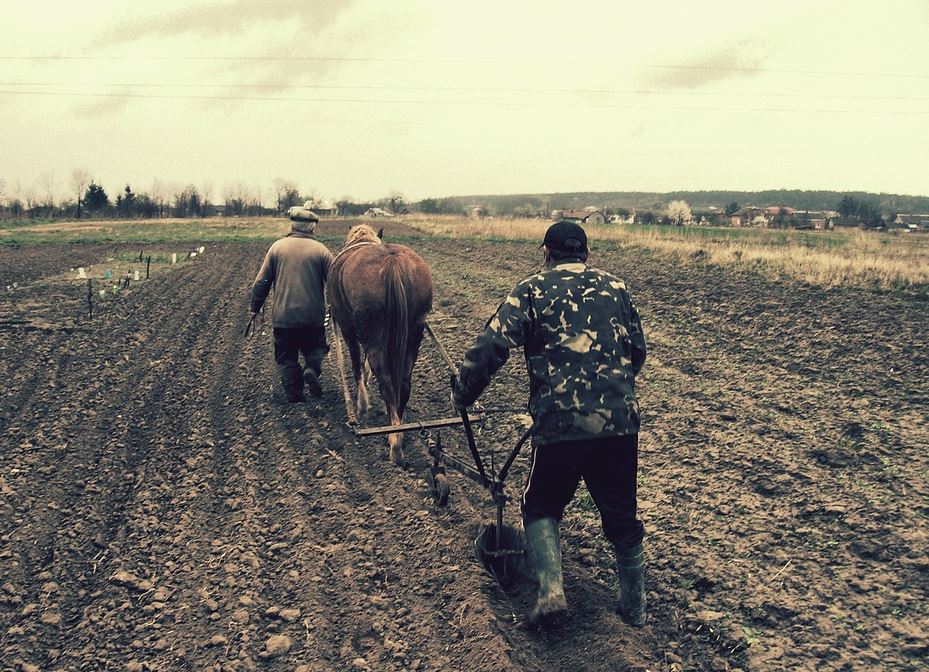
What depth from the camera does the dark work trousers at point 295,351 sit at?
Result: 7664 millimetres

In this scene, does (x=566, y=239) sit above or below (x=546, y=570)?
above

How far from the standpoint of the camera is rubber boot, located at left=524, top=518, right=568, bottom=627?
352 cm

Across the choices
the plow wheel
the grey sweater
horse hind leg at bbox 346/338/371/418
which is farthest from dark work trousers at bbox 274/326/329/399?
the plow wheel

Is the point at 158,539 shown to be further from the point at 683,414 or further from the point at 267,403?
the point at 683,414

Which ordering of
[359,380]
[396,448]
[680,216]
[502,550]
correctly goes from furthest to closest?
[680,216], [359,380], [396,448], [502,550]

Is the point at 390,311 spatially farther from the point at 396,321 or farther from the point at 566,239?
the point at 566,239

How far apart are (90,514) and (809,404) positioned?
6.59 metres

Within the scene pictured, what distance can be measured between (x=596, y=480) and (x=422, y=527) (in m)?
1.76

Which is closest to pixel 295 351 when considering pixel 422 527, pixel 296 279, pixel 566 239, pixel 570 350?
pixel 296 279

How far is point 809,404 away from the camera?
23.0ft

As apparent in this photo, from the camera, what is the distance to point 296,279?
7.53 meters

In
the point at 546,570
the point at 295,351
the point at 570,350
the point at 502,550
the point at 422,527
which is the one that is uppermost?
the point at 570,350

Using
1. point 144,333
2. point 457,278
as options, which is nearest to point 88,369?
point 144,333

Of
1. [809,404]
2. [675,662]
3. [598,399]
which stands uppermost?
[598,399]
